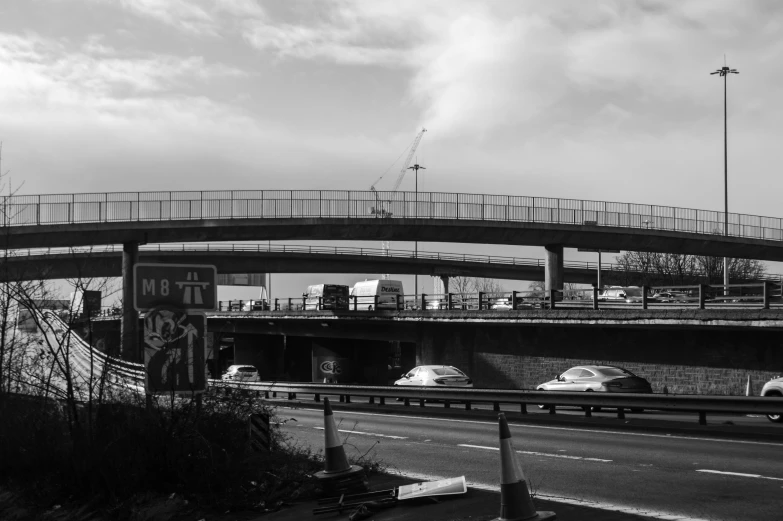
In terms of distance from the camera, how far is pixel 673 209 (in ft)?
168

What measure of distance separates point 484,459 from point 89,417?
6039 mm

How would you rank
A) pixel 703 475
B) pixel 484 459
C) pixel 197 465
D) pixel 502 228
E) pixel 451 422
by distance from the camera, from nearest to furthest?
pixel 197 465, pixel 703 475, pixel 484 459, pixel 451 422, pixel 502 228

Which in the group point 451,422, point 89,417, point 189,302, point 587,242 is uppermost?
point 587,242

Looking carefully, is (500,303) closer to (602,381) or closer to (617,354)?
(617,354)

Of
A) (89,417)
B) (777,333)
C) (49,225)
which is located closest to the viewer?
(89,417)

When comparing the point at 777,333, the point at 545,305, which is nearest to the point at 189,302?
the point at 777,333

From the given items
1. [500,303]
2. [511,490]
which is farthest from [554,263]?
[511,490]

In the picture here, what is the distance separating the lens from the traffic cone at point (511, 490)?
6672 mm

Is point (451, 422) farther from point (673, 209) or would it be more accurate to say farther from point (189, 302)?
point (673, 209)

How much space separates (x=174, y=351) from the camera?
371 inches

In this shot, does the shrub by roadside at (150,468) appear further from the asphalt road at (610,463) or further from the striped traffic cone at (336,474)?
the asphalt road at (610,463)

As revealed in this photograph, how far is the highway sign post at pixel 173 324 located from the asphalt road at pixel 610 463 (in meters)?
3.07

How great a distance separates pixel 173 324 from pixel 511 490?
167 inches

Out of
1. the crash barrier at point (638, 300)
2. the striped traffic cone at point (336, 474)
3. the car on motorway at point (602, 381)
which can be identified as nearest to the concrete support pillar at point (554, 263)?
the crash barrier at point (638, 300)
